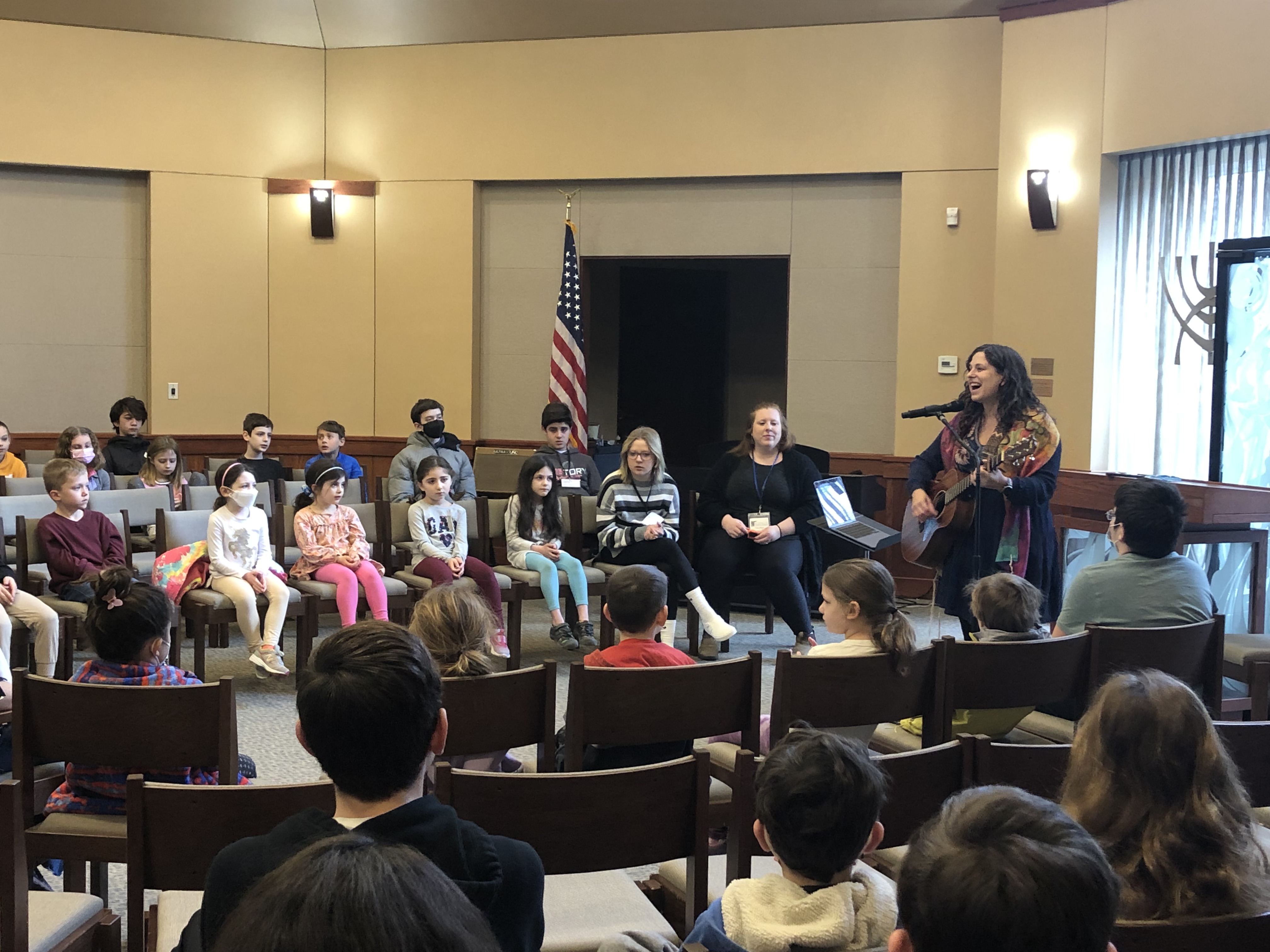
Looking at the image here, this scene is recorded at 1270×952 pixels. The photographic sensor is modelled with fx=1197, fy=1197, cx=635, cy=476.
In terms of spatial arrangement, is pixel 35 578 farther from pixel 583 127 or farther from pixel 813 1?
pixel 813 1

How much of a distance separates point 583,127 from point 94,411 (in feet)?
13.6

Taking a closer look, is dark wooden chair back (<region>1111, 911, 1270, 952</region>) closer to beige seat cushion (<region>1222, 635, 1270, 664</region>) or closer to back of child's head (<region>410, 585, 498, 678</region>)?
back of child's head (<region>410, 585, 498, 678</region>)

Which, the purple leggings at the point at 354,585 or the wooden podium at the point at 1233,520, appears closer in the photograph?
the wooden podium at the point at 1233,520

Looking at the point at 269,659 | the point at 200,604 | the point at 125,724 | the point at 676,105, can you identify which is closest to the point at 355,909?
the point at 125,724

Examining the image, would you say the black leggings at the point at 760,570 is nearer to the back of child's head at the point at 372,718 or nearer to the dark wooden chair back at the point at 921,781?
the dark wooden chair back at the point at 921,781

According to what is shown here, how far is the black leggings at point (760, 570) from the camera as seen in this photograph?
583cm

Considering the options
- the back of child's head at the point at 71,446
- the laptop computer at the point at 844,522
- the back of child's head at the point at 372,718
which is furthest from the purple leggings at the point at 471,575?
the back of child's head at the point at 372,718

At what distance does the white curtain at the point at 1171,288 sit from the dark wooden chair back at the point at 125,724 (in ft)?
18.3

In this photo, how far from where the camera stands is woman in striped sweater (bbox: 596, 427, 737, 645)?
6023 millimetres

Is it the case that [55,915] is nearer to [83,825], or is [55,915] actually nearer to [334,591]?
[83,825]

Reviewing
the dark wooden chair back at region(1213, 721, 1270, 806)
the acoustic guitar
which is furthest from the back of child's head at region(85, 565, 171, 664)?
the acoustic guitar

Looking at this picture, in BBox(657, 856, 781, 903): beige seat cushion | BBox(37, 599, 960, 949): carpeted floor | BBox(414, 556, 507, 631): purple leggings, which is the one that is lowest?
BBox(37, 599, 960, 949): carpeted floor

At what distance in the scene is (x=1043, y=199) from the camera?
7.21m

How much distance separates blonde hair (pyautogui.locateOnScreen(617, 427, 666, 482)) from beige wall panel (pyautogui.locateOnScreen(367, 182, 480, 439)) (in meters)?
2.91
